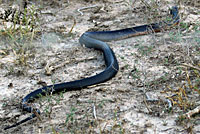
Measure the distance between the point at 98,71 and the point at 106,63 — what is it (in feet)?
0.72

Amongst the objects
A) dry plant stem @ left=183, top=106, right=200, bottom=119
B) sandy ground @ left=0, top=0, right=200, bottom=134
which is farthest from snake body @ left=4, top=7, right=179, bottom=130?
dry plant stem @ left=183, top=106, right=200, bottom=119

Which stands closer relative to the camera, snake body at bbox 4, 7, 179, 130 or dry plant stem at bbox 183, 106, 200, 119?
dry plant stem at bbox 183, 106, 200, 119

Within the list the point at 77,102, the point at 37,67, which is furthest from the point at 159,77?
the point at 37,67

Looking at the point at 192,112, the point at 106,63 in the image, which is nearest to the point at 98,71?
the point at 106,63

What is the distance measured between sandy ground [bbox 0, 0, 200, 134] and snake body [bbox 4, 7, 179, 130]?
3.6 inches

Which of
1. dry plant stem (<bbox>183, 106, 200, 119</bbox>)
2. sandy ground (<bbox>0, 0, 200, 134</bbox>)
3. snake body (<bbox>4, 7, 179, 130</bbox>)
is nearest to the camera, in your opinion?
dry plant stem (<bbox>183, 106, 200, 119</bbox>)

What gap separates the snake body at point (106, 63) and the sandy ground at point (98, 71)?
0.09 m

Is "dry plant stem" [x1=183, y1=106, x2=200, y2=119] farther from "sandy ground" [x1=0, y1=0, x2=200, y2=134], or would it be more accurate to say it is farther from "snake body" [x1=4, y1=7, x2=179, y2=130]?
"snake body" [x1=4, y1=7, x2=179, y2=130]

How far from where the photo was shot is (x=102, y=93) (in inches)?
160

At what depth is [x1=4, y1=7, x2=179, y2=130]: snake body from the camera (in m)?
3.94

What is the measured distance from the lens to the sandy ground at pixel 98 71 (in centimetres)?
337

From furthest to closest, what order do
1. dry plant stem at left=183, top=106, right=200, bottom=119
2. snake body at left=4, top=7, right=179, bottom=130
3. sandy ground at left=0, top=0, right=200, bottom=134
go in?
snake body at left=4, top=7, right=179, bottom=130
sandy ground at left=0, top=0, right=200, bottom=134
dry plant stem at left=183, top=106, right=200, bottom=119

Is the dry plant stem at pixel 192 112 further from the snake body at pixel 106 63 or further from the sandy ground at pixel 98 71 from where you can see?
the snake body at pixel 106 63

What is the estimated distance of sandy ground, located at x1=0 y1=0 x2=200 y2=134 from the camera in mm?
3365
